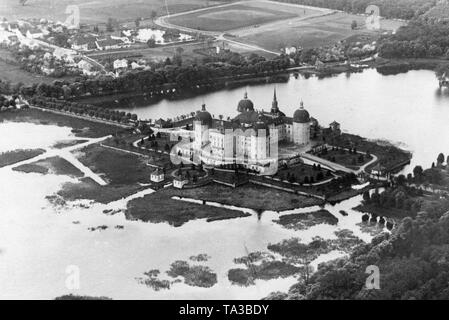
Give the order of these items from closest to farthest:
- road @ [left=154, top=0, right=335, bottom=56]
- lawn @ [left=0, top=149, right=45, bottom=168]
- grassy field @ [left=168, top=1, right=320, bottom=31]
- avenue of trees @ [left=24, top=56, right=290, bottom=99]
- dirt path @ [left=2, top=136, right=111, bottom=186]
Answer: dirt path @ [left=2, top=136, right=111, bottom=186] < lawn @ [left=0, top=149, right=45, bottom=168] < avenue of trees @ [left=24, top=56, right=290, bottom=99] < road @ [left=154, top=0, right=335, bottom=56] < grassy field @ [left=168, top=1, right=320, bottom=31]

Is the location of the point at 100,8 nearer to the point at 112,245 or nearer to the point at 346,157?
the point at 346,157

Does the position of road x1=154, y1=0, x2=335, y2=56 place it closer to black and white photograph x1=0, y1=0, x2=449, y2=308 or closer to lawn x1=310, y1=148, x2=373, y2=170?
black and white photograph x1=0, y1=0, x2=449, y2=308

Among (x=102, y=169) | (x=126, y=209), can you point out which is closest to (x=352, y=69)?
(x=102, y=169)

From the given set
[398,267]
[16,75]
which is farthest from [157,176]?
[16,75]

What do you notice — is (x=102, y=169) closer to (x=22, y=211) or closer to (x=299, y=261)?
(x=22, y=211)

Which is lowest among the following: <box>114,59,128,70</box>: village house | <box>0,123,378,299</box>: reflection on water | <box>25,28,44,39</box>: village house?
<box>0,123,378,299</box>: reflection on water

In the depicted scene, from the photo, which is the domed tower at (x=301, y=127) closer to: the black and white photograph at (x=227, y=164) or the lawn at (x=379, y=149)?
the black and white photograph at (x=227, y=164)

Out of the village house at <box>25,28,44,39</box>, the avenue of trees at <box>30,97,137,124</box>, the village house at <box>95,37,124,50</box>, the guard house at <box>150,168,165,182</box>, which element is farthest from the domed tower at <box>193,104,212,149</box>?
the village house at <box>25,28,44,39</box>
